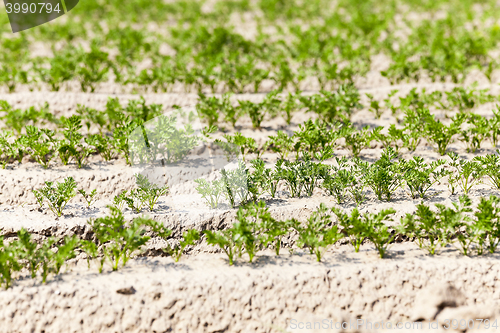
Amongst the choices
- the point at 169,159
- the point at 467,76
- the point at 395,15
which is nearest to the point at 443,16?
the point at 395,15

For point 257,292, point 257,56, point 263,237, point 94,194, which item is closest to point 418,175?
point 263,237

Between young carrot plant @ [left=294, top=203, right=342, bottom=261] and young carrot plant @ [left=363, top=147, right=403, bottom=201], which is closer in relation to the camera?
young carrot plant @ [left=294, top=203, right=342, bottom=261]

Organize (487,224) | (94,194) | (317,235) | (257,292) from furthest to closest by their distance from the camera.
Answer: (94,194) → (317,235) → (487,224) → (257,292)

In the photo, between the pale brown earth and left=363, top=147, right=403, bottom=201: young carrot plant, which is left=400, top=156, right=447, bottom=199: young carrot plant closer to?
left=363, top=147, right=403, bottom=201: young carrot plant

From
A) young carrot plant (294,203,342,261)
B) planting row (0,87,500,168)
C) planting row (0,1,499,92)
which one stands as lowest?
young carrot plant (294,203,342,261)

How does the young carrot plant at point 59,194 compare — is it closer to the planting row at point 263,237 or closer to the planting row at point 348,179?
the planting row at point 263,237

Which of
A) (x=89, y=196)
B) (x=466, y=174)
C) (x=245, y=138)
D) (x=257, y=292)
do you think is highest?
(x=245, y=138)

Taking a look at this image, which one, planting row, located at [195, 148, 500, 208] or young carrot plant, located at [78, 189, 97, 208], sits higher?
young carrot plant, located at [78, 189, 97, 208]

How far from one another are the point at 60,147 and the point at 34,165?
0.57 m

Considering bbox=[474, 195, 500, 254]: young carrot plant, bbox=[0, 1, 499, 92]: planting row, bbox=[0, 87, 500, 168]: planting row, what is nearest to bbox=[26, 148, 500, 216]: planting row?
bbox=[0, 87, 500, 168]: planting row

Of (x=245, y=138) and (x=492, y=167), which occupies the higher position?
(x=245, y=138)

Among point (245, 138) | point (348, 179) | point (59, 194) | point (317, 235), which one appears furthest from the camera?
point (245, 138)

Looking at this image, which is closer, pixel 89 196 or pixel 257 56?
pixel 89 196

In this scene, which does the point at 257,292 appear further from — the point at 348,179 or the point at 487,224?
the point at 487,224
